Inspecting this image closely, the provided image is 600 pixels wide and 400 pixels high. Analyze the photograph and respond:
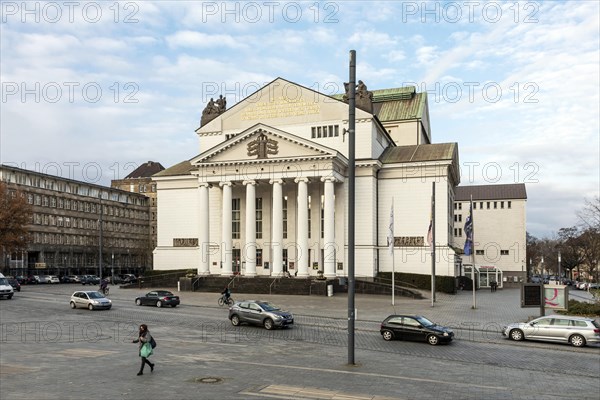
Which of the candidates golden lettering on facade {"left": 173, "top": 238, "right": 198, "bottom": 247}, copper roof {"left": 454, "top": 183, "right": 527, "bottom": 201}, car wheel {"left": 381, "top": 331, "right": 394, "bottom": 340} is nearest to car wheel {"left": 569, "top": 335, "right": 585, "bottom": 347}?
car wheel {"left": 381, "top": 331, "right": 394, "bottom": 340}

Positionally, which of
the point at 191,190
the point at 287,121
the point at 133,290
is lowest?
the point at 133,290

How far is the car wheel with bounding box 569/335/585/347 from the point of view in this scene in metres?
26.8

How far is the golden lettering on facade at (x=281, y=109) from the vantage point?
2517 inches

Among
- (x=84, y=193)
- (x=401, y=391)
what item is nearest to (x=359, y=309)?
(x=401, y=391)

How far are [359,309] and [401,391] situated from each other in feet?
84.3

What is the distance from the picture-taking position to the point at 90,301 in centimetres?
4041

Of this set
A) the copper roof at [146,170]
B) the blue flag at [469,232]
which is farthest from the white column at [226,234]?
the copper roof at [146,170]

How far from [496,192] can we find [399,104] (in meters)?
33.6

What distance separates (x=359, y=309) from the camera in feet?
137

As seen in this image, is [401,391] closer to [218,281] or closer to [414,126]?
[218,281]

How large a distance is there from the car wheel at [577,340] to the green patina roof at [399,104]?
5535 cm

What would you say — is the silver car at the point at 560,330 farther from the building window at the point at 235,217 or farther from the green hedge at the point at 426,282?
the building window at the point at 235,217

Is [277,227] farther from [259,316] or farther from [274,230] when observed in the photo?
[259,316]

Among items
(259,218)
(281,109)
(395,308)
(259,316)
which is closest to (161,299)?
(259,316)
